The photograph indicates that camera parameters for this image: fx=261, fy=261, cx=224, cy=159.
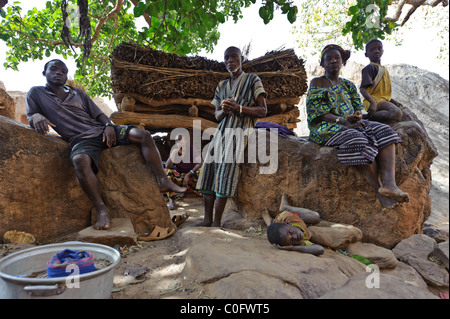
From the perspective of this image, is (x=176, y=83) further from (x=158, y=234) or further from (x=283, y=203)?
(x=283, y=203)

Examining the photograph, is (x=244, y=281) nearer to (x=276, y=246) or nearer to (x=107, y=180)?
(x=276, y=246)

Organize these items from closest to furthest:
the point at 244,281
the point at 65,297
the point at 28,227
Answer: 1. the point at 65,297
2. the point at 244,281
3. the point at 28,227

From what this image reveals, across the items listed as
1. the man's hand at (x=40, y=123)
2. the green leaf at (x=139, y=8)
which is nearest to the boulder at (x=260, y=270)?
the man's hand at (x=40, y=123)

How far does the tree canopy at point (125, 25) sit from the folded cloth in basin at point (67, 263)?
229cm

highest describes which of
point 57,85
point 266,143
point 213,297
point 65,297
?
A: point 57,85

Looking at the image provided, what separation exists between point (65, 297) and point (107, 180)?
185cm

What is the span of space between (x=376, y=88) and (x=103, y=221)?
3.48 metres

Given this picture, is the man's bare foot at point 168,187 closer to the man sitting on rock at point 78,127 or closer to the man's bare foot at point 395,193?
the man sitting on rock at point 78,127

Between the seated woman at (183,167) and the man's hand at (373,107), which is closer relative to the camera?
the man's hand at (373,107)

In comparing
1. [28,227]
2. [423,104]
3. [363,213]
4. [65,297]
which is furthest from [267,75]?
[423,104]

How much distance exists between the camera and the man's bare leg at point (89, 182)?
2645mm

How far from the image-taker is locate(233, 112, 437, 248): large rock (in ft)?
8.87

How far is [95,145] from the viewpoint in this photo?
2.90 meters

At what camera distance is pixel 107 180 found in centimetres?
297
